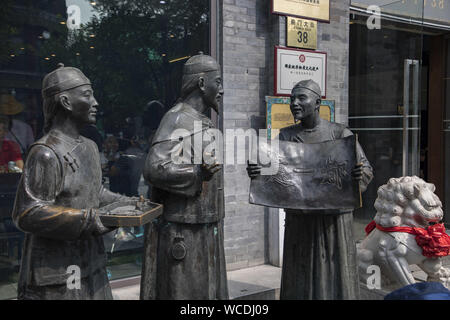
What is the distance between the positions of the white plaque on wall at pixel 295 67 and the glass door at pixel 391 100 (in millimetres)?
883

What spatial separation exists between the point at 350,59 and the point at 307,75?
111cm

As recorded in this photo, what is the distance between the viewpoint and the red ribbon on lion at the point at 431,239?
4.45 meters

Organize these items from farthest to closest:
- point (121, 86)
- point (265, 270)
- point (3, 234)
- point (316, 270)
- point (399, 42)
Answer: point (399, 42) < point (265, 270) < point (121, 86) < point (3, 234) < point (316, 270)

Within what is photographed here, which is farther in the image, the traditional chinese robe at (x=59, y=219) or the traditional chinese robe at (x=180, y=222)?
the traditional chinese robe at (x=180, y=222)

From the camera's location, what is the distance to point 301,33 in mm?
6105

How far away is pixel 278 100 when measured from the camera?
19.7ft

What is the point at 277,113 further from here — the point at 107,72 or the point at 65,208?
the point at 65,208

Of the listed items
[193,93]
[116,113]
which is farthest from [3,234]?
[193,93]

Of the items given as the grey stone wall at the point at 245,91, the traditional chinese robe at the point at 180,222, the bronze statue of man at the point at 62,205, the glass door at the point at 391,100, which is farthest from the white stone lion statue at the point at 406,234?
the bronze statue of man at the point at 62,205

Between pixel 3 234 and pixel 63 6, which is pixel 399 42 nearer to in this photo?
pixel 63 6

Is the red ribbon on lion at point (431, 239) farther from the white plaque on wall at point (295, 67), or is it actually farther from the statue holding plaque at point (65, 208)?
the statue holding plaque at point (65, 208)

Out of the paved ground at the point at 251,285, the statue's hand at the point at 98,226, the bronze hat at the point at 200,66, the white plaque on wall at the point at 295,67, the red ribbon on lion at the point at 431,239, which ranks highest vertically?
the white plaque on wall at the point at 295,67

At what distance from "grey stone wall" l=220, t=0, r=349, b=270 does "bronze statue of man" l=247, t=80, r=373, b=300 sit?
235 cm

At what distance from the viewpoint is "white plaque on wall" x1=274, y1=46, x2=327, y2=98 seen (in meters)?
5.97
